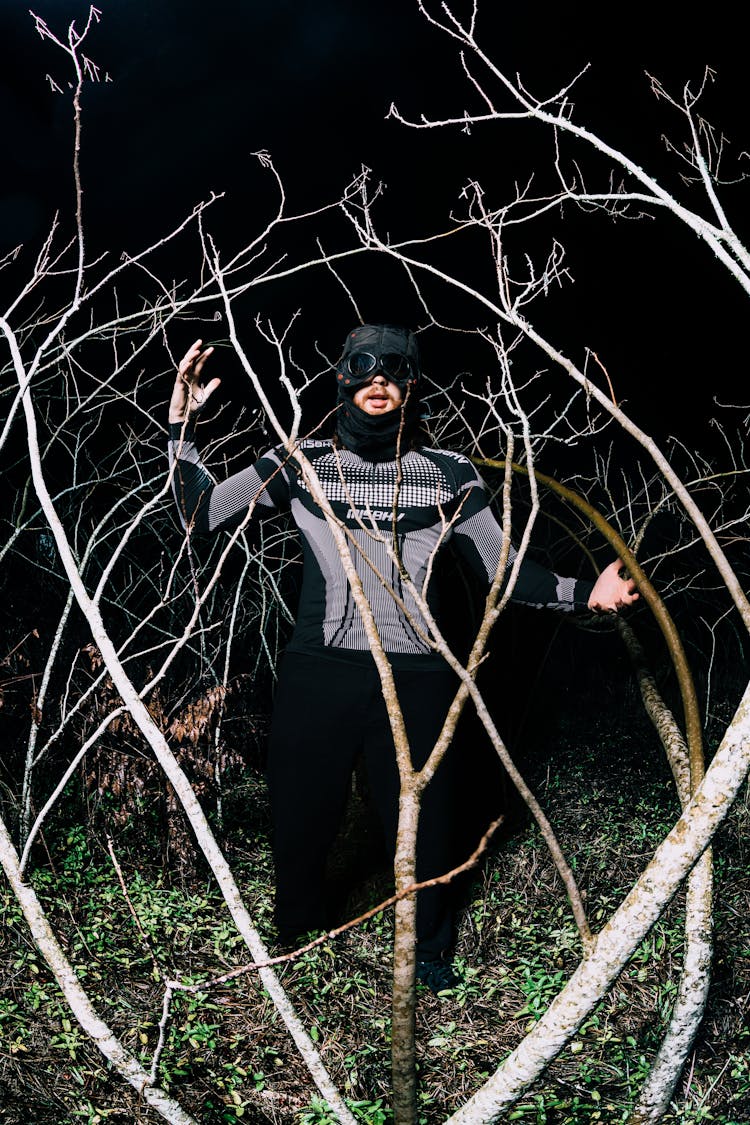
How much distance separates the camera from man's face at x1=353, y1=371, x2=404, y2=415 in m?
3.45

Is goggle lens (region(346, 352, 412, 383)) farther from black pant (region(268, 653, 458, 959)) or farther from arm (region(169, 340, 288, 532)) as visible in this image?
black pant (region(268, 653, 458, 959))

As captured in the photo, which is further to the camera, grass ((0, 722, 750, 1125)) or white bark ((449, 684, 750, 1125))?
grass ((0, 722, 750, 1125))

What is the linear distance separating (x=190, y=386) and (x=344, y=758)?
1.64 m

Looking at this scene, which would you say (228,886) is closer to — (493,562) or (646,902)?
(646,902)

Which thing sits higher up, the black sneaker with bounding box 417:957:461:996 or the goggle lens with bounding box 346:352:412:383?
the goggle lens with bounding box 346:352:412:383

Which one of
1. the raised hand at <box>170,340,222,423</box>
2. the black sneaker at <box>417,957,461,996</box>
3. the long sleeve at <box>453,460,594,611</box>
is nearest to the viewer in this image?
the raised hand at <box>170,340,222,423</box>

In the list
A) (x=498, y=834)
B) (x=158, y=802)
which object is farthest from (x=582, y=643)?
(x=158, y=802)

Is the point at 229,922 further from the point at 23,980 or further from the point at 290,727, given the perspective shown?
the point at 290,727

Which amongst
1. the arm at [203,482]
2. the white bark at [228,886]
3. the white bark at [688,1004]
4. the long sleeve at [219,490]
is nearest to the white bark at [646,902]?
the white bark at [228,886]

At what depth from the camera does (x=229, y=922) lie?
423 cm

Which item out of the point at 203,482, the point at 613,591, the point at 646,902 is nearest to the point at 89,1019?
the point at 646,902

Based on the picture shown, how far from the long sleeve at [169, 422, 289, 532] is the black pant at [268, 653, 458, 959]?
655mm

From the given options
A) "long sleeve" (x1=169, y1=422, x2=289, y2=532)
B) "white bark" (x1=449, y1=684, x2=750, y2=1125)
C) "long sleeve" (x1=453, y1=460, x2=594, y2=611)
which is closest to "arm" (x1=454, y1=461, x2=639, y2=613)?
"long sleeve" (x1=453, y1=460, x2=594, y2=611)

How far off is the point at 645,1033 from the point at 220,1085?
1682mm
